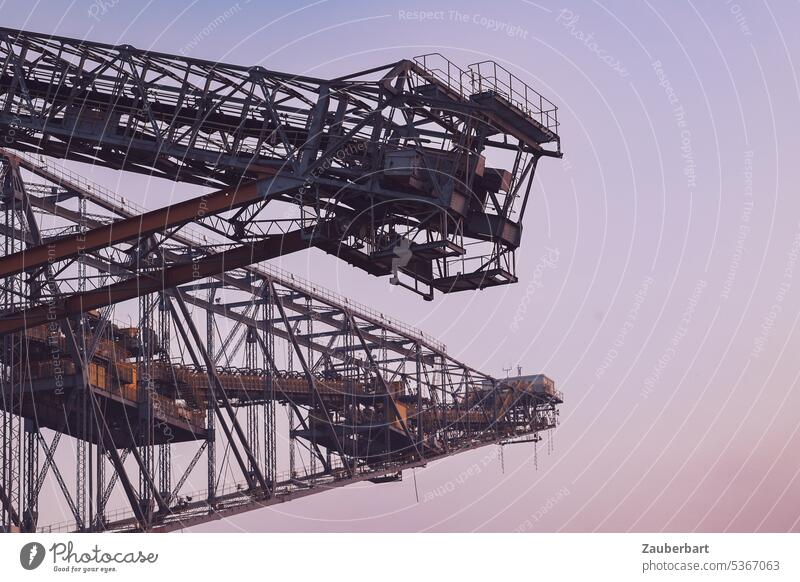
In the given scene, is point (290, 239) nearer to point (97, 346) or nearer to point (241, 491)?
point (97, 346)

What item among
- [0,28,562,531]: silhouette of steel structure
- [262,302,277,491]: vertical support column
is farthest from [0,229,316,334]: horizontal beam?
[262,302,277,491]: vertical support column

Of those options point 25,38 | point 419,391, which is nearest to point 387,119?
point 25,38

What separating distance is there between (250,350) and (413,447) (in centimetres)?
2134

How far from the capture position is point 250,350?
89.1 m
